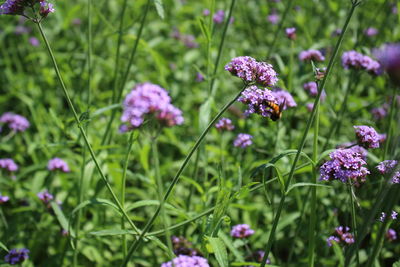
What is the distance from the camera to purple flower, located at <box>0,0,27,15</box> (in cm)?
201

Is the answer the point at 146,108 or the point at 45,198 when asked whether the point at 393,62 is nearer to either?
the point at 146,108

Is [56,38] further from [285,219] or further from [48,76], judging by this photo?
[285,219]

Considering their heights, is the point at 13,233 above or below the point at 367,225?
below

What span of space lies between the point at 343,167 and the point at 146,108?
3.49ft

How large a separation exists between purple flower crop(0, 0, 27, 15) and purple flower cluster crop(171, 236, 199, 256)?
5.79 feet

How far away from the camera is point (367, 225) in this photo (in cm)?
168

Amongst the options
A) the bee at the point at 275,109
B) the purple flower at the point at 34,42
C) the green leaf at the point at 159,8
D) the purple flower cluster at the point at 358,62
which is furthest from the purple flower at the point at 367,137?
the purple flower at the point at 34,42

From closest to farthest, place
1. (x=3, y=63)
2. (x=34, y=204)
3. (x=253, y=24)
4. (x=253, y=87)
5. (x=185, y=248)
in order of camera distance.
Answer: (x=253, y=87) → (x=185, y=248) → (x=34, y=204) → (x=3, y=63) → (x=253, y=24)

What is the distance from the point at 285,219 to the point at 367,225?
1.48 meters

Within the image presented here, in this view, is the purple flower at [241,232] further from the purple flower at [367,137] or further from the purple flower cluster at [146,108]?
the purple flower cluster at [146,108]

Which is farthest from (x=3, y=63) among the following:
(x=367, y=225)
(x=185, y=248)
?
(x=367, y=225)

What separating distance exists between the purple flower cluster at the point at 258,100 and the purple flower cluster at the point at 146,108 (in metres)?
0.53

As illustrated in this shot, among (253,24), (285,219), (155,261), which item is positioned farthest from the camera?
(253,24)

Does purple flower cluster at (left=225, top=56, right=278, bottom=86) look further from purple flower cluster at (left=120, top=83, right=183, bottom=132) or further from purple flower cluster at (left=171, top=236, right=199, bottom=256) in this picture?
purple flower cluster at (left=171, top=236, right=199, bottom=256)
